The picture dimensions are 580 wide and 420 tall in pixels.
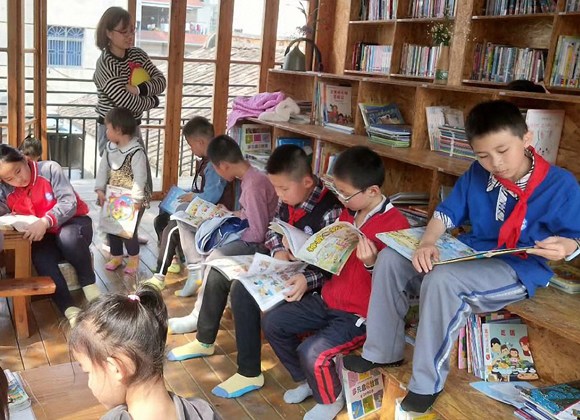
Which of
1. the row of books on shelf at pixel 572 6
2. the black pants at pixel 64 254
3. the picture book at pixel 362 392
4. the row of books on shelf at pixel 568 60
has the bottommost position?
the picture book at pixel 362 392

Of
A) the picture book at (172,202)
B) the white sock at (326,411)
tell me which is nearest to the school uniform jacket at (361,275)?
the white sock at (326,411)

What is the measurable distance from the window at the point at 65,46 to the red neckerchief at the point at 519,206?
12.2ft

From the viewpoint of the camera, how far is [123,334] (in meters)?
1.34

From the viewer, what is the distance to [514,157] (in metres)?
1.94

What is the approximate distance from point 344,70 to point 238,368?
2901 mm

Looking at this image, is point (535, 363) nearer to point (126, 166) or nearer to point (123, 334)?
point (123, 334)

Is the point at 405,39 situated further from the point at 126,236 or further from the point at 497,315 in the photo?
the point at 497,315

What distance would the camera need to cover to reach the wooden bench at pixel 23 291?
107 inches

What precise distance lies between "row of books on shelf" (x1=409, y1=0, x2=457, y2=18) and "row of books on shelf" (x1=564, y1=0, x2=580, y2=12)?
79 cm

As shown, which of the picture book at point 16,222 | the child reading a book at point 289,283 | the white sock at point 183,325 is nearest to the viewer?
the child reading a book at point 289,283

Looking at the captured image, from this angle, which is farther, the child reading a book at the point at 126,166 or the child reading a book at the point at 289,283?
the child reading a book at the point at 126,166

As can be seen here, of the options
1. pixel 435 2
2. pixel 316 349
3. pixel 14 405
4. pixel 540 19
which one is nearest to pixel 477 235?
pixel 316 349

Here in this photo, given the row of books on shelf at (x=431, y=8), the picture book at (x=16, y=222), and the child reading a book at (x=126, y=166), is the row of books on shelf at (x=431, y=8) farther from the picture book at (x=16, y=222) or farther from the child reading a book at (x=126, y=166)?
the picture book at (x=16, y=222)

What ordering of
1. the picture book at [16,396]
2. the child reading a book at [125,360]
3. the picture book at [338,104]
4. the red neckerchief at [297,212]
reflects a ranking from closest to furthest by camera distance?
the child reading a book at [125,360], the picture book at [16,396], the red neckerchief at [297,212], the picture book at [338,104]
